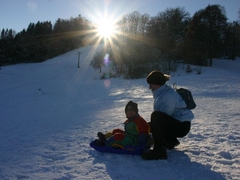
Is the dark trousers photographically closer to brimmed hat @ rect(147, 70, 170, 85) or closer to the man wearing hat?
the man wearing hat

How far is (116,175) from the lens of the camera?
2.82 metres

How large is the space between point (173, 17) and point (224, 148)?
3675 centimetres

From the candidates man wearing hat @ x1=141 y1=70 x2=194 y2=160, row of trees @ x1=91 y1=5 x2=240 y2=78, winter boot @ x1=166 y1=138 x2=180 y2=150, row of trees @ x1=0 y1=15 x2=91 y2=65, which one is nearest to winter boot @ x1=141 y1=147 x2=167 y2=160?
man wearing hat @ x1=141 y1=70 x2=194 y2=160

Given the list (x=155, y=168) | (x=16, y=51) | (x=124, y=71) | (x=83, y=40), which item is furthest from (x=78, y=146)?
(x=83, y=40)

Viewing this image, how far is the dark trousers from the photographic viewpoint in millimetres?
3180

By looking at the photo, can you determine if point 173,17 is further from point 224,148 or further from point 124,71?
point 224,148

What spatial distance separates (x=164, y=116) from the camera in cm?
319

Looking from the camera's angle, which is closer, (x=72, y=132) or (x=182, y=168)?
(x=182, y=168)

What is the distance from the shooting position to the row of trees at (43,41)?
1794 inches

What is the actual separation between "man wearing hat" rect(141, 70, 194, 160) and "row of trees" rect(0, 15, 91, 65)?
47.3 meters

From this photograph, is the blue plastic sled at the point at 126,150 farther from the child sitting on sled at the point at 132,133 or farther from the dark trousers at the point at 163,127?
the dark trousers at the point at 163,127

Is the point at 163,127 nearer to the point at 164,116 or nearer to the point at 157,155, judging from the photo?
the point at 164,116

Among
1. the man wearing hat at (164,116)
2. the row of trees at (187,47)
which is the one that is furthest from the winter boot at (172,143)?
the row of trees at (187,47)

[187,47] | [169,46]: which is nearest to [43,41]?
[169,46]
